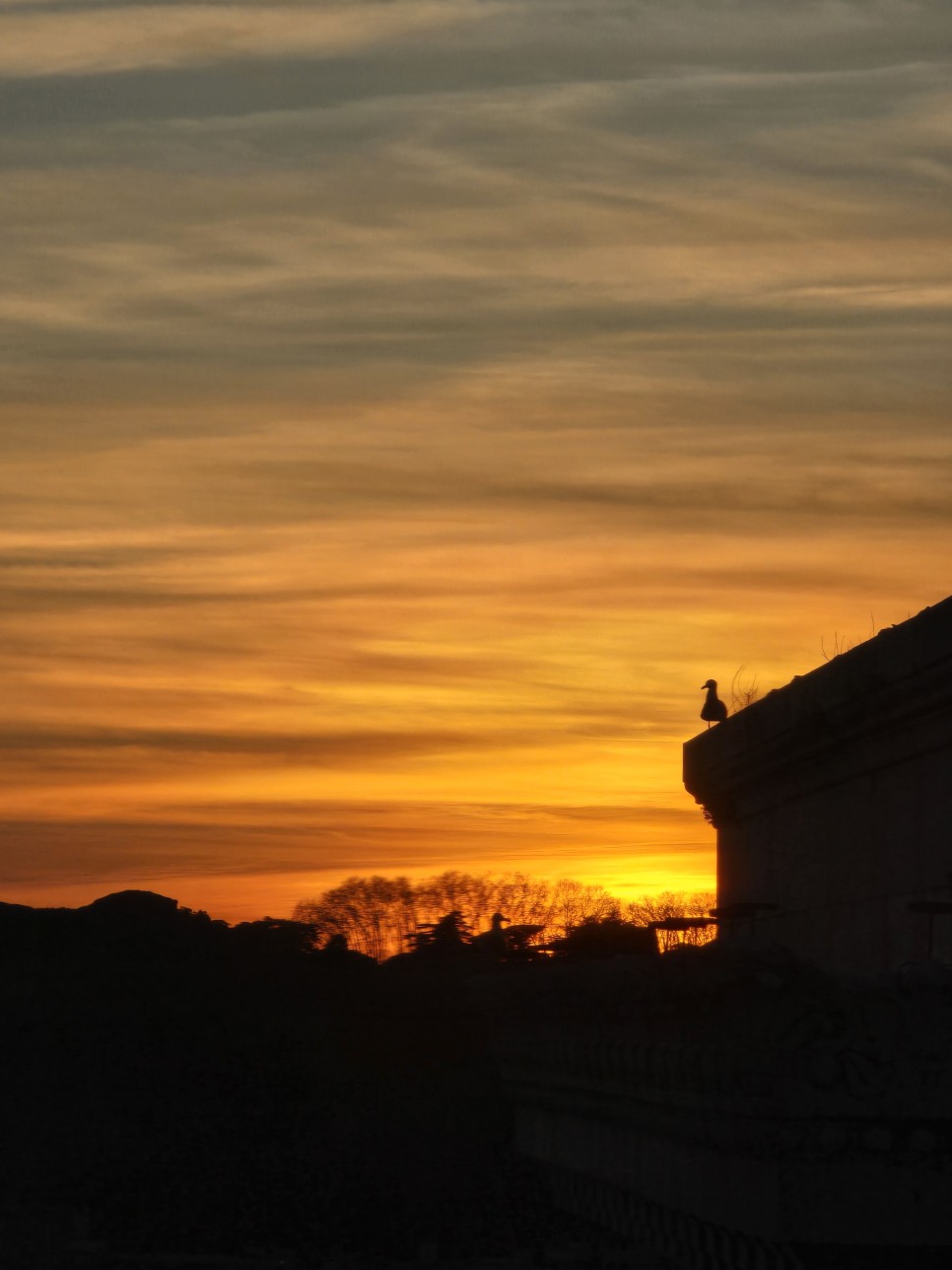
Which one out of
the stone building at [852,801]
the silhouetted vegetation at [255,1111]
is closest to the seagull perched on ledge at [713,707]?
the stone building at [852,801]

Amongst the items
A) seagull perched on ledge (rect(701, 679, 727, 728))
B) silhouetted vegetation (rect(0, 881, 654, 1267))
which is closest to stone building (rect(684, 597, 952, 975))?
seagull perched on ledge (rect(701, 679, 727, 728))

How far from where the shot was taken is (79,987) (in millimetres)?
116812

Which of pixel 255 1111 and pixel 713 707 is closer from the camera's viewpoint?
pixel 713 707

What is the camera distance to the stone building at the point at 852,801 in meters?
9.80

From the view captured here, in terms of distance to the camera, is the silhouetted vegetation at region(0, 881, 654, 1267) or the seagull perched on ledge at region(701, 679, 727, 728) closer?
the seagull perched on ledge at region(701, 679, 727, 728)

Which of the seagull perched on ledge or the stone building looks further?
the seagull perched on ledge

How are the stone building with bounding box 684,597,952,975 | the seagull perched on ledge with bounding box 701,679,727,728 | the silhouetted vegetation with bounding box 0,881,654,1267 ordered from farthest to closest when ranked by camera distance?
the silhouetted vegetation with bounding box 0,881,654,1267, the seagull perched on ledge with bounding box 701,679,727,728, the stone building with bounding box 684,597,952,975

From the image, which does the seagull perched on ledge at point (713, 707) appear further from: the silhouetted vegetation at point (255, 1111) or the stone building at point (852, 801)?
the silhouetted vegetation at point (255, 1111)

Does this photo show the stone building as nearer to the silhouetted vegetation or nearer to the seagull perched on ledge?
the seagull perched on ledge

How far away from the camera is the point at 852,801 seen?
1127cm

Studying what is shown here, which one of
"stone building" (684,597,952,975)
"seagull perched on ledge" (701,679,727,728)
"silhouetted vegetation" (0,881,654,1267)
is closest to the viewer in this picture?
"stone building" (684,597,952,975)

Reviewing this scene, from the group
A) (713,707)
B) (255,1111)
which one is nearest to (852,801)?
(713,707)

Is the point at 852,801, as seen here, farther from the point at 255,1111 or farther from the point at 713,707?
the point at 255,1111

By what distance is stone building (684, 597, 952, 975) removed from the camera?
9.80 metres
